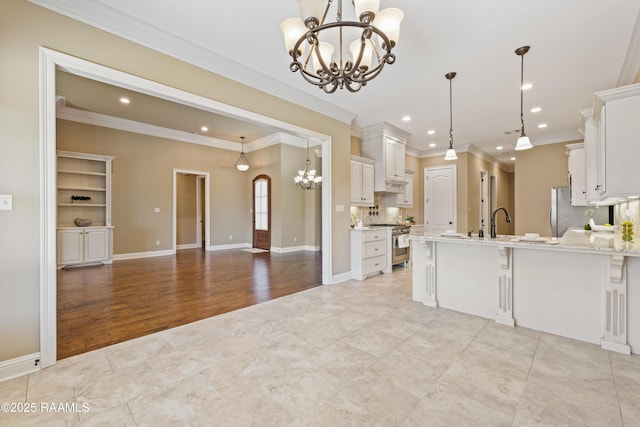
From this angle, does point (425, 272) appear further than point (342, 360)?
Yes

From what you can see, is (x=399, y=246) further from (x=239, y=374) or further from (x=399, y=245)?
(x=239, y=374)

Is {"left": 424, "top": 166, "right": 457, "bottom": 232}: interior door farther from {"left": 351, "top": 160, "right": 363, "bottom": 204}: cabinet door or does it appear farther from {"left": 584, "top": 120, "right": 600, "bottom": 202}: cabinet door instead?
{"left": 584, "top": 120, "right": 600, "bottom": 202}: cabinet door

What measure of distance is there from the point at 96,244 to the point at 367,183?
5.95 metres

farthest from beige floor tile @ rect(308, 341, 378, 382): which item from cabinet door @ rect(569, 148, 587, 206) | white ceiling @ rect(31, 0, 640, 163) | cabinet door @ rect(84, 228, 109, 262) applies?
cabinet door @ rect(84, 228, 109, 262)

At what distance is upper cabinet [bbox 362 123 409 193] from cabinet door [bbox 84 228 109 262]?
601cm

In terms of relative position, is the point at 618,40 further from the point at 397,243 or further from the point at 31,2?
the point at 31,2

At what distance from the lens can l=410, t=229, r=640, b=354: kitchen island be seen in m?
2.33

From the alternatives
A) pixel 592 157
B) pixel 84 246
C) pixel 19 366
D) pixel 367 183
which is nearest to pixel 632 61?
pixel 592 157

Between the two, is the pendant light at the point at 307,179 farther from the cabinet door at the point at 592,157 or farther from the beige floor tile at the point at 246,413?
the beige floor tile at the point at 246,413

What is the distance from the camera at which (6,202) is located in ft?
6.47

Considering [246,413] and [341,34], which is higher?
[341,34]

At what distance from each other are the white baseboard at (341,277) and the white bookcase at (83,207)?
16.8 ft

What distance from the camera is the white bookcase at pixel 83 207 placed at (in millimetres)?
5480

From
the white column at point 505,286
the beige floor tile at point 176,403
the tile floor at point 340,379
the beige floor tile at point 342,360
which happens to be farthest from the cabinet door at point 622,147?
the beige floor tile at point 176,403
